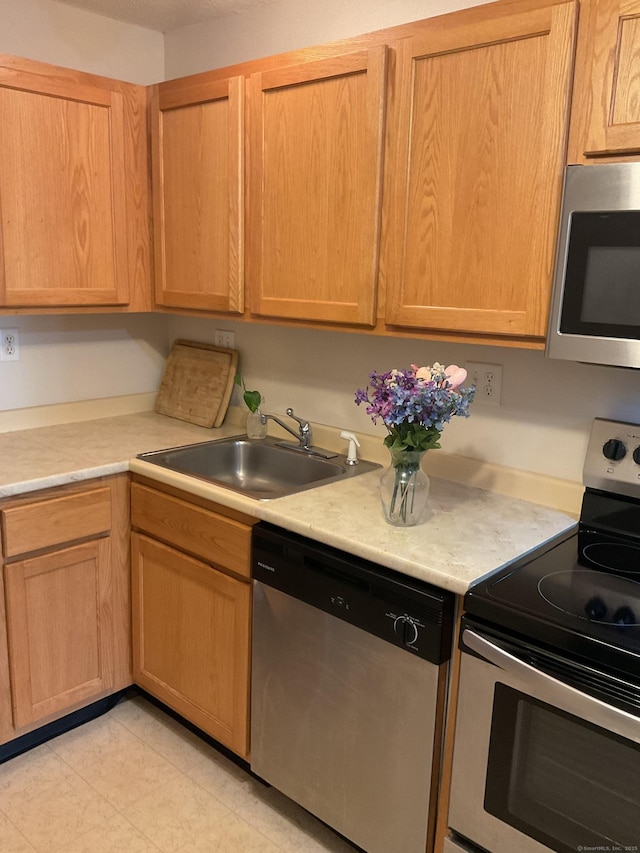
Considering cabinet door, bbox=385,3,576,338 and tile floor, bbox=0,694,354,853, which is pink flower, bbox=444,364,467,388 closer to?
cabinet door, bbox=385,3,576,338

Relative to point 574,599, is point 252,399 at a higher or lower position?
higher

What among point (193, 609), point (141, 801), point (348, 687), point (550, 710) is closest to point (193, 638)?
point (193, 609)

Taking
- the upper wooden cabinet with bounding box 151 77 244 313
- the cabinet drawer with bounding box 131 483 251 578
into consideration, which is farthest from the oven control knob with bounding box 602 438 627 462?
the upper wooden cabinet with bounding box 151 77 244 313

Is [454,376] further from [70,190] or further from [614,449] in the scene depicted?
[70,190]

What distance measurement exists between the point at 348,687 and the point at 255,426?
3.53 feet

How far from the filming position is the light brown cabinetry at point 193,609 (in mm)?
1925

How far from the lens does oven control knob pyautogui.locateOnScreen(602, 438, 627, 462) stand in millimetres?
1682

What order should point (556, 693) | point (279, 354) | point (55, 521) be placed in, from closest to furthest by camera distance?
point (556, 693)
point (55, 521)
point (279, 354)

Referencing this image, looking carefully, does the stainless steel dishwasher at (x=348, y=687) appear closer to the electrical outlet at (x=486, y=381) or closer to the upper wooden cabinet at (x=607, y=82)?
the electrical outlet at (x=486, y=381)

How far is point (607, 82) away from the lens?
4.50ft

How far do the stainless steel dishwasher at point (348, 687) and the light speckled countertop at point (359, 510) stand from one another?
6 centimetres

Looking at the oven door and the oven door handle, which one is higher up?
the oven door handle

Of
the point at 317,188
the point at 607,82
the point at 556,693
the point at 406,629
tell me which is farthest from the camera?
the point at 317,188

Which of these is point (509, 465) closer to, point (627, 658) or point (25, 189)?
point (627, 658)
